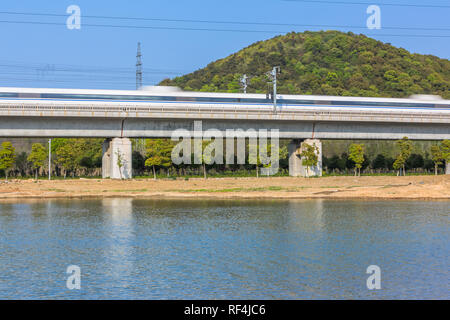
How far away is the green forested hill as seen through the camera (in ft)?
453

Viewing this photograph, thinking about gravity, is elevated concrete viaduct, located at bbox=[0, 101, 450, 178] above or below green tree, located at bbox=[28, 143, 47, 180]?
above

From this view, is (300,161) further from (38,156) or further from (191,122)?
(38,156)

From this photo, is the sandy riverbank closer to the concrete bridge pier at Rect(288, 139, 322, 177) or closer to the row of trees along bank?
the concrete bridge pier at Rect(288, 139, 322, 177)

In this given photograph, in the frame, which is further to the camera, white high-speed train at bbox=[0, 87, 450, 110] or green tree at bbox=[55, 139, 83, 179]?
green tree at bbox=[55, 139, 83, 179]

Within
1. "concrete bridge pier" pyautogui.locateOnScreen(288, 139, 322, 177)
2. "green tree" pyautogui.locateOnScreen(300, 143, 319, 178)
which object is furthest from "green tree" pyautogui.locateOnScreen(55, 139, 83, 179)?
"green tree" pyautogui.locateOnScreen(300, 143, 319, 178)

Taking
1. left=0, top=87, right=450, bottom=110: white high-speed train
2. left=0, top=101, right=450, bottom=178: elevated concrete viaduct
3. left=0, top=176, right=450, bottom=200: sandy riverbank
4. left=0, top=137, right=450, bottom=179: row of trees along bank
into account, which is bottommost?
left=0, top=176, right=450, bottom=200: sandy riverbank

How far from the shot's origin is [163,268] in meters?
23.3

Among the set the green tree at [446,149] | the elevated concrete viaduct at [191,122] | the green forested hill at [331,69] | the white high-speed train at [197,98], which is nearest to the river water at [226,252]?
the elevated concrete viaduct at [191,122]

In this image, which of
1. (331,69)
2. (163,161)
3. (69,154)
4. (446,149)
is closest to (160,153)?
(163,161)

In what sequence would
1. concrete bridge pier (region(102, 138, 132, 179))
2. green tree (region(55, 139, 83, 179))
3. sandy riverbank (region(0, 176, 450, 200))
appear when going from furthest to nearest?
green tree (region(55, 139, 83, 179))
concrete bridge pier (region(102, 138, 132, 179))
sandy riverbank (region(0, 176, 450, 200))

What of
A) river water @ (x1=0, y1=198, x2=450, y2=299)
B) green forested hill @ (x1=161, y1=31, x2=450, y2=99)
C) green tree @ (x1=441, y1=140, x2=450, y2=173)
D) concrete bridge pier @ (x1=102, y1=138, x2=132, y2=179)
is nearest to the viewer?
river water @ (x1=0, y1=198, x2=450, y2=299)

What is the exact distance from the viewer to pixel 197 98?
69.8m

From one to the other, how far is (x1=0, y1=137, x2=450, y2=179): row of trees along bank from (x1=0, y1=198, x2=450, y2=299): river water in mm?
31984

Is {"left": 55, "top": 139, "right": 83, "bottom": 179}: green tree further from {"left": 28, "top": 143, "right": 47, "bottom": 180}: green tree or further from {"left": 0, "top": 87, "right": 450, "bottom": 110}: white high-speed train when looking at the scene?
{"left": 0, "top": 87, "right": 450, "bottom": 110}: white high-speed train
